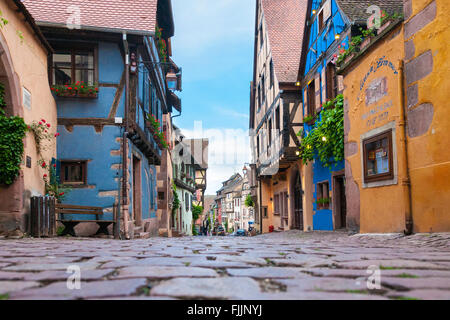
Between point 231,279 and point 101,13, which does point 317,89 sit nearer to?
point 101,13

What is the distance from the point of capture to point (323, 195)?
12.6 m

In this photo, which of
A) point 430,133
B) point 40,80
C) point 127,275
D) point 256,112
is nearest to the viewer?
point 127,275

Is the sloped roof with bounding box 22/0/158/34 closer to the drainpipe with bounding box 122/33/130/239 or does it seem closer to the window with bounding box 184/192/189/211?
the drainpipe with bounding box 122/33/130/239

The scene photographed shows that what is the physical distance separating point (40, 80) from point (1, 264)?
6.77 meters

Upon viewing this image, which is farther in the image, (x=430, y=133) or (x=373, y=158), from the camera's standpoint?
(x=373, y=158)

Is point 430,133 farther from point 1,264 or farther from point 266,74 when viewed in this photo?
point 266,74

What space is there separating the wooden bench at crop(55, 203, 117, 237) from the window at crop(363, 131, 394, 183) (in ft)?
17.2

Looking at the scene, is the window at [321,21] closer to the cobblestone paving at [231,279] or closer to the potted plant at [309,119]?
the potted plant at [309,119]

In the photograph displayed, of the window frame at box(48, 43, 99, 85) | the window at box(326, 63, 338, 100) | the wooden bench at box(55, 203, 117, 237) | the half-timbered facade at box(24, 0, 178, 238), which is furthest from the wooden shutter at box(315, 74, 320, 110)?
the wooden bench at box(55, 203, 117, 237)

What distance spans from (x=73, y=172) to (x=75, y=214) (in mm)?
1011

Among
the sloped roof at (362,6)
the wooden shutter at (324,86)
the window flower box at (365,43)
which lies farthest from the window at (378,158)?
the wooden shutter at (324,86)

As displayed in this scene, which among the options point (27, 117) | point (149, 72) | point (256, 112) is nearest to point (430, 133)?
point (27, 117)

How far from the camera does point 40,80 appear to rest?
8.95 metres

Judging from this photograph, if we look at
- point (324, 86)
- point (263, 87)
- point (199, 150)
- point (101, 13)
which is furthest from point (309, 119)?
Result: point (199, 150)
